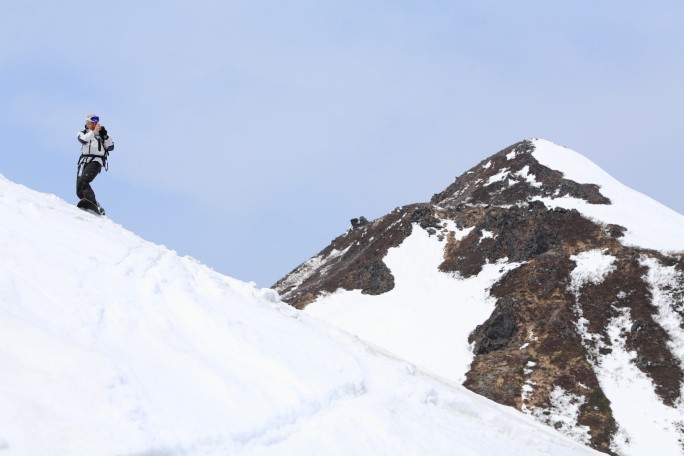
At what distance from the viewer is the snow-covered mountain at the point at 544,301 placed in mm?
34906

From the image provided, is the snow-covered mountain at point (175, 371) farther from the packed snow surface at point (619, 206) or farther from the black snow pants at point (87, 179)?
the packed snow surface at point (619, 206)

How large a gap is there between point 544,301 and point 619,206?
18.8 meters

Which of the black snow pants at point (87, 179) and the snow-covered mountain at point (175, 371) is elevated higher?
the black snow pants at point (87, 179)

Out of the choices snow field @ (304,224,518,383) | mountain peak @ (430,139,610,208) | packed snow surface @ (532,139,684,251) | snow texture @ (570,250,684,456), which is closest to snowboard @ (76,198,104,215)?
snow field @ (304,224,518,383)

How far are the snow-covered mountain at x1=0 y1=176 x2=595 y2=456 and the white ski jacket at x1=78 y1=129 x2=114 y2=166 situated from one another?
2.85 m

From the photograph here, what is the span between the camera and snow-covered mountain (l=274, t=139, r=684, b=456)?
3491 cm

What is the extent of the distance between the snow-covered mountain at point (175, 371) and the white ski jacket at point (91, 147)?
285 cm

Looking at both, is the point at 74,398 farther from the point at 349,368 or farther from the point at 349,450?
the point at 349,368

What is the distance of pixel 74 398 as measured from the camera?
23.2ft

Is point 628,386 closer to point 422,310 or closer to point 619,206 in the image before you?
point 422,310

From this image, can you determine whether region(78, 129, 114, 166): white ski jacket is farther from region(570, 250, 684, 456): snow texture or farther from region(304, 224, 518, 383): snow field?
region(570, 250, 684, 456): snow texture

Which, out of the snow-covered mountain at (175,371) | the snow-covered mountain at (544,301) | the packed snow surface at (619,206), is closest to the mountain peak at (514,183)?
the snow-covered mountain at (544,301)

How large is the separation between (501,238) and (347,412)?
143 ft

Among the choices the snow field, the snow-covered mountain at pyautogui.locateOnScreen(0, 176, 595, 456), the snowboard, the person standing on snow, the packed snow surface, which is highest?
the packed snow surface
